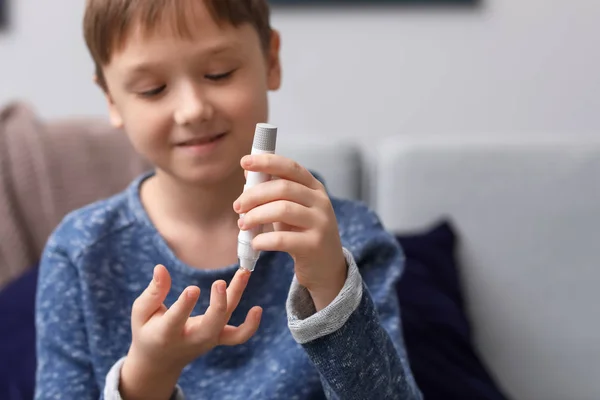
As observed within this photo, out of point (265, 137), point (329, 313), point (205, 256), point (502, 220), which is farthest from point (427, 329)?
point (265, 137)

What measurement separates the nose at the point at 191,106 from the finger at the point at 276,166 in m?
0.16

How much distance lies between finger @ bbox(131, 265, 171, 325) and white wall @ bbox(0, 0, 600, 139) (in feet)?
3.48

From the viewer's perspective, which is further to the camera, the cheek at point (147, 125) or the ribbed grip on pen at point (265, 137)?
the cheek at point (147, 125)

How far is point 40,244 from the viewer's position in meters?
1.34

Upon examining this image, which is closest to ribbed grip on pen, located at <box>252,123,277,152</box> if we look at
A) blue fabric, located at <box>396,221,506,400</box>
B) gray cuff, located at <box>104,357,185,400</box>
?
gray cuff, located at <box>104,357,185,400</box>

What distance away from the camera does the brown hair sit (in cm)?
71

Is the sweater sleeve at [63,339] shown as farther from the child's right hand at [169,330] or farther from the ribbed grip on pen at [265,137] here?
the ribbed grip on pen at [265,137]

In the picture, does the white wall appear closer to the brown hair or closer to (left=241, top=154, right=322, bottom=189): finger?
the brown hair

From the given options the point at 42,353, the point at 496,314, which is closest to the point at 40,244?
the point at 42,353

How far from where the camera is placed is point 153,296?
0.64 meters

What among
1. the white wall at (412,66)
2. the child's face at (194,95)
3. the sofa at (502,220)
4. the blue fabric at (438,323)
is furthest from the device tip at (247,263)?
the white wall at (412,66)

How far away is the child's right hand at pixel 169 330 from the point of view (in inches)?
24.8

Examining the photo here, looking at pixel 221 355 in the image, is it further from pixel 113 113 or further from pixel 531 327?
Result: pixel 531 327

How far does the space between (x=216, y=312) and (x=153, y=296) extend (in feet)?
0.20
